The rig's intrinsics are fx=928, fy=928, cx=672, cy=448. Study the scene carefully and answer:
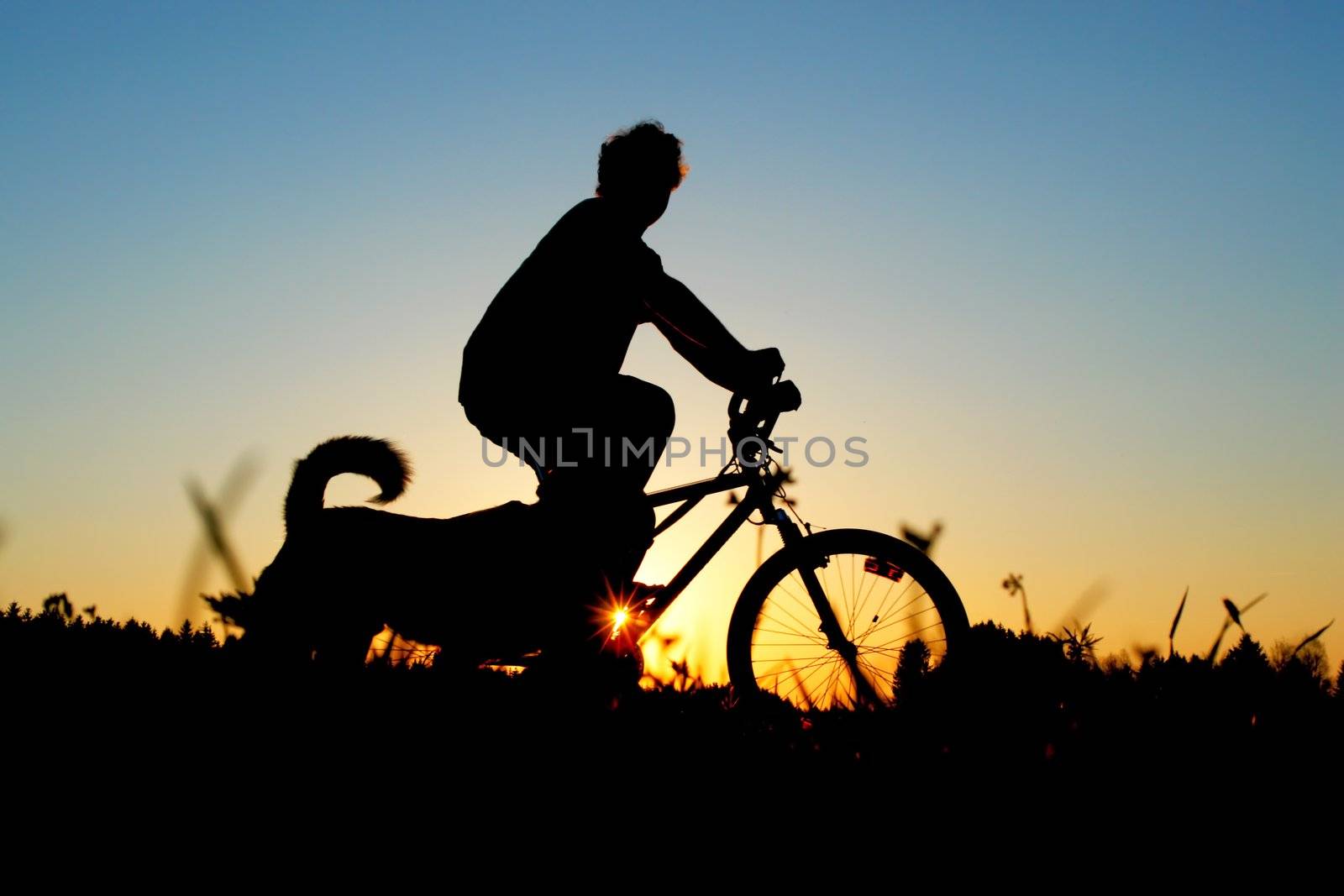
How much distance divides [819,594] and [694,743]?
158 cm

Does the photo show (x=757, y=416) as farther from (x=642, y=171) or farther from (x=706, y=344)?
(x=642, y=171)

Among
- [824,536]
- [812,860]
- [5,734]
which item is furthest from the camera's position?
[824,536]

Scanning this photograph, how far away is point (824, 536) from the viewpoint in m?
4.24

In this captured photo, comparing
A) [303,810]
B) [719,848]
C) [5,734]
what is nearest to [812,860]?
[719,848]

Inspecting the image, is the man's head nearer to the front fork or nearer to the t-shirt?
the t-shirt

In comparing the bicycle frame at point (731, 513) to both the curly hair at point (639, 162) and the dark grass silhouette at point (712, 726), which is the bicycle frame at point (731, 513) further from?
the curly hair at point (639, 162)

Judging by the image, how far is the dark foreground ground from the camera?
6.86ft

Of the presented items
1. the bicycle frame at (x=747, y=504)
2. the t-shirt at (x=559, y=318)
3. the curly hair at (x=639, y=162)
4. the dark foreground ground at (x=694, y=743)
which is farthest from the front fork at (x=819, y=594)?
the curly hair at (x=639, y=162)

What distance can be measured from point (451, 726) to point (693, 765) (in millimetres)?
782

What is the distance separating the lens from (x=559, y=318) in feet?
12.2

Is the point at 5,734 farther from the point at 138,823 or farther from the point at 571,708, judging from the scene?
the point at 571,708

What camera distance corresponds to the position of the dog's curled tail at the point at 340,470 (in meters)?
3.87

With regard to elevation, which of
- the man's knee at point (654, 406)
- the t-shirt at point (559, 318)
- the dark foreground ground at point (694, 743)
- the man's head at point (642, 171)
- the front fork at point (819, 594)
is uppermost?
the man's head at point (642, 171)

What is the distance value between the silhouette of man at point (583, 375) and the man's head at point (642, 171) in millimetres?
99
